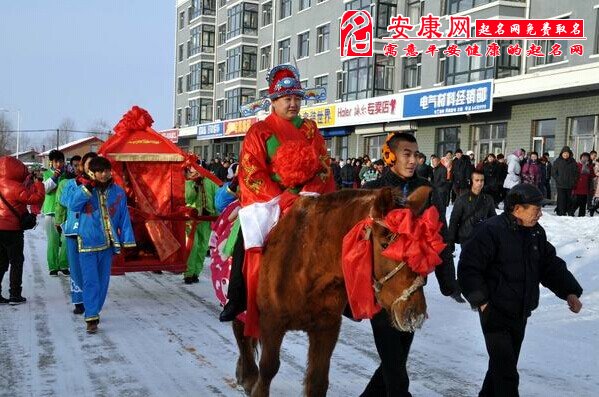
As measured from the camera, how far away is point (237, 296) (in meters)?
4.26

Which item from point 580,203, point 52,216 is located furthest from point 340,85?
point 52,216

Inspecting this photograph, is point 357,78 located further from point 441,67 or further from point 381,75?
point 441,67

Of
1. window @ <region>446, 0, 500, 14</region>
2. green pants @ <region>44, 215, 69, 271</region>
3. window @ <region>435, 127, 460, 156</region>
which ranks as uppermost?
window @ <region>446, 0, 500, 14</region>

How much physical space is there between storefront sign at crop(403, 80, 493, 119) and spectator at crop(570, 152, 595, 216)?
533 cm

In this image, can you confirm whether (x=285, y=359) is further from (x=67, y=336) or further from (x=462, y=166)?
(x=462, y=166)

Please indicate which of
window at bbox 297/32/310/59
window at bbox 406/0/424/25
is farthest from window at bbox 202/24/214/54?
window at bbox 406/0/424/25

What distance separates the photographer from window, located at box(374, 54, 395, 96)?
3047 cm

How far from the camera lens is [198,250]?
31.6ft

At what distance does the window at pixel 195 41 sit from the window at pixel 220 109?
205 inches

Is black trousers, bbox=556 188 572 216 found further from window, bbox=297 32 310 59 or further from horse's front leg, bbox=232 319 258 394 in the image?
window, bbox=297 32 310 59

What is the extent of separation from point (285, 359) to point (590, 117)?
17708 mm

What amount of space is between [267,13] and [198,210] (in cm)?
3608

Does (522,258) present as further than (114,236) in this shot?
No

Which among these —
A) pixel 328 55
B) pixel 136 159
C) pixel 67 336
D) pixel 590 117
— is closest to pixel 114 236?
pixel 67 336
